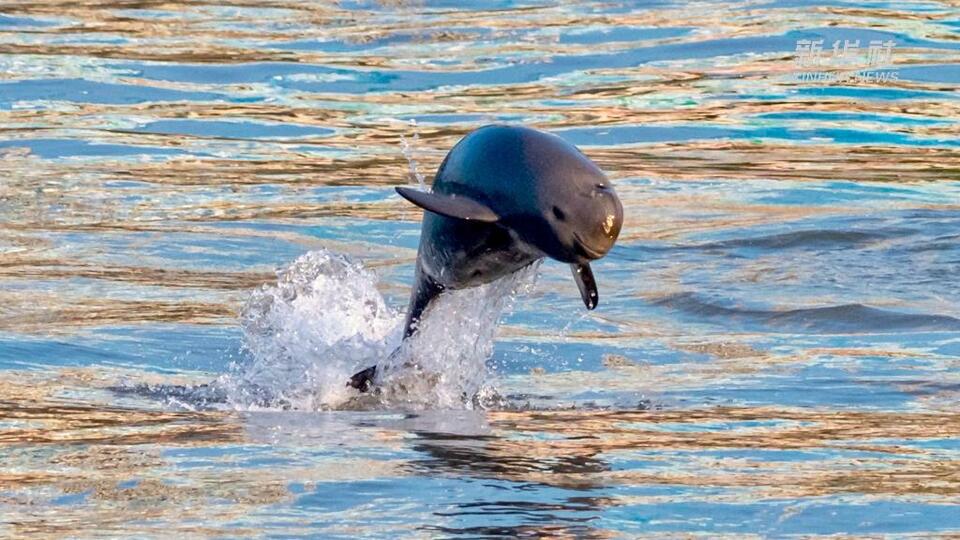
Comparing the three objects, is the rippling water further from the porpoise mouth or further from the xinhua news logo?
the porpoise mouth

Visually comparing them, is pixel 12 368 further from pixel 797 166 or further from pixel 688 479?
pixel 797 166

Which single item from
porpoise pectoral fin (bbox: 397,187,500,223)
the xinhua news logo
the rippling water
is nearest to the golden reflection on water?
the rippling water

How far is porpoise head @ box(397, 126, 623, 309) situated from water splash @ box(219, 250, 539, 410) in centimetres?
73

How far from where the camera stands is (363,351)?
697cm

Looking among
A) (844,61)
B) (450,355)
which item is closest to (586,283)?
(450,355)

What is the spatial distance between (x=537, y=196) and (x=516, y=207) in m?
0.09

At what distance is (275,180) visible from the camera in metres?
11.6

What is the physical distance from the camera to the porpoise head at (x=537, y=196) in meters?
5.56

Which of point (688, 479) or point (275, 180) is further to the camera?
point (275, 180)

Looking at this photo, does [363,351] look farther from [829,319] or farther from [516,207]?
[829,319]

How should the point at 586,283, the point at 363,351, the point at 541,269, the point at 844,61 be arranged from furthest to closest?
the point at 844,61 → the point at 541,269 → the point at 363,351 → the point at 586,283

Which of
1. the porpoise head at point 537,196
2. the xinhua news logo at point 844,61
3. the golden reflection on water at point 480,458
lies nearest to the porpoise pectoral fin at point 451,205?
the porpoise head at point 537,196

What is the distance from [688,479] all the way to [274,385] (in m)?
1.90

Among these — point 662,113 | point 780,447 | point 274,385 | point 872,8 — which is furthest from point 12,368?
point 872,8
